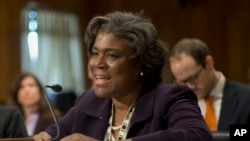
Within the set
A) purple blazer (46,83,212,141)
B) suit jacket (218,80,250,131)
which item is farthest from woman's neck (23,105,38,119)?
purple blazer (46,83,212,141)

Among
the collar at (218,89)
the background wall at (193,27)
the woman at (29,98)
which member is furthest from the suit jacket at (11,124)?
the background wall at (193,27)

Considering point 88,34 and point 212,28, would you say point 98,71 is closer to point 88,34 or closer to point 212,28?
point 88,34

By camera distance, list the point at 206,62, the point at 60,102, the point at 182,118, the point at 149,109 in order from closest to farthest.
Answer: the point at 182,118 → the point at 149,109 → the point at 206,62 → the point at 60,102

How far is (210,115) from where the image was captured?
399 cm

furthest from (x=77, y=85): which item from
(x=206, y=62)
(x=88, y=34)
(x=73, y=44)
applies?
(x=88, y=34)

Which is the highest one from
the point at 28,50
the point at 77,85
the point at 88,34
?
the point at 88,34

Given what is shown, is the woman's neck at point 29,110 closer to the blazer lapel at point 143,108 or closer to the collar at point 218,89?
the collar at point 218,89

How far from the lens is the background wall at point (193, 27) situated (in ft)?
27.5

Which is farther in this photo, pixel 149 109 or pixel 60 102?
pixel 60 102

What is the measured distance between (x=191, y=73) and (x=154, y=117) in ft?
5.92


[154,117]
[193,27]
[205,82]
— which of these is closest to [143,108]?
[154,117]

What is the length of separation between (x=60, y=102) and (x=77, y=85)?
163cm

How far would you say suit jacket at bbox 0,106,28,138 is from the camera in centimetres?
372

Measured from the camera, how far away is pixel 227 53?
856 cm
